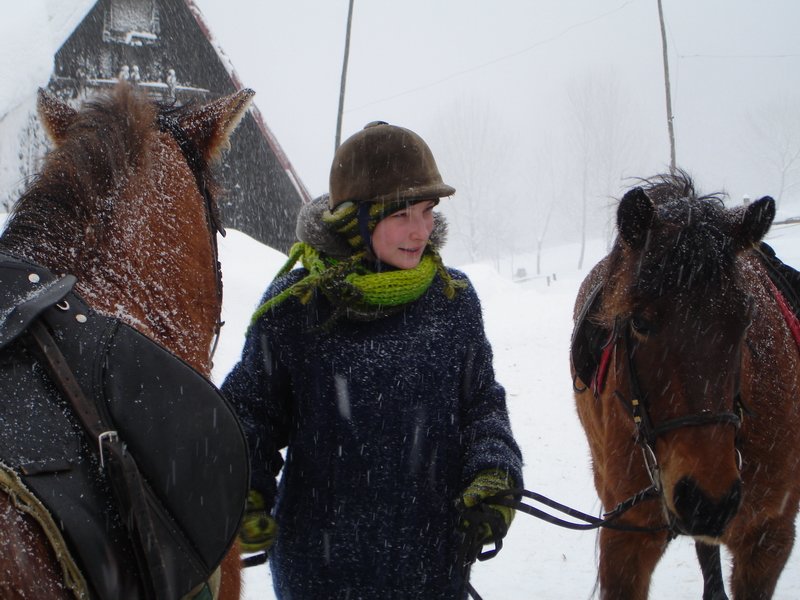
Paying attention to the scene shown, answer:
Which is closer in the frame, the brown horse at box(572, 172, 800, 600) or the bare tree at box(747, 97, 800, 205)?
Result: the brown horse at box(572, 172, 800, 600)

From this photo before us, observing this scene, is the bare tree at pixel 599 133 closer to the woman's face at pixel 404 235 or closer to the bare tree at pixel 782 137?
the bare tree at pixel 782 137

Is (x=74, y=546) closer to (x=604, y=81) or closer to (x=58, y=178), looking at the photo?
(x=58, y=178)

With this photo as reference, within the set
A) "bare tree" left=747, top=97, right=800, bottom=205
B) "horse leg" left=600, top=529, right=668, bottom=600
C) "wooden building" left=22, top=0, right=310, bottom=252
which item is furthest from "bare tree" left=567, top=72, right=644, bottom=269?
"horse leg" left=600, top=529, right=668, bottom=600

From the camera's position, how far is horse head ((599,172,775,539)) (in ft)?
5.81

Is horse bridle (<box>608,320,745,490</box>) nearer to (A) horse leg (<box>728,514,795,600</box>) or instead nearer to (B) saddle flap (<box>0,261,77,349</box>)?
(A) horse leg (<box>728,514,795,600</box>)

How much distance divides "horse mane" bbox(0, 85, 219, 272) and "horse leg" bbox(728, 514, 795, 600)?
2514 millimetres

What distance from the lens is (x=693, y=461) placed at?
1.77 m

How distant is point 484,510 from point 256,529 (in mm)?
601

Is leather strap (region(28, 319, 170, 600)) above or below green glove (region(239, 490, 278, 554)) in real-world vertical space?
above

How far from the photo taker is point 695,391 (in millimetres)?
1799

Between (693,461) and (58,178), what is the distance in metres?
1.89

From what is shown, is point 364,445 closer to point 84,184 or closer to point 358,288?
point 358,288

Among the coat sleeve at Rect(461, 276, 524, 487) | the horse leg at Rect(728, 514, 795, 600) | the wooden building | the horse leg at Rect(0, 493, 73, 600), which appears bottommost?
the horse leg at Rect(728, 514, 795, 600)

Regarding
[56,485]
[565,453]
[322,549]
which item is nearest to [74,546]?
[56,485]
